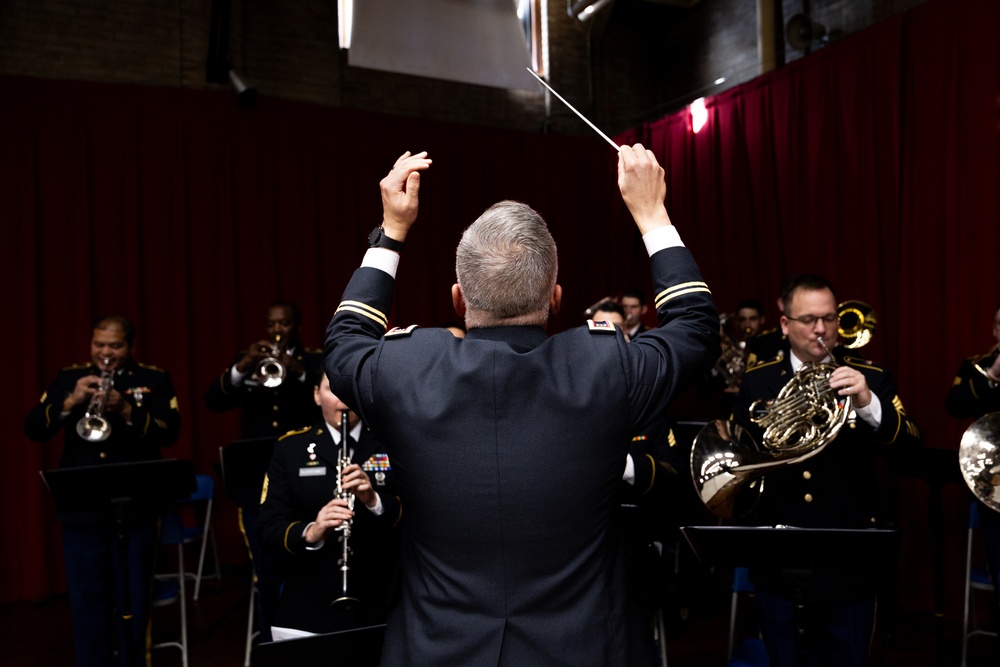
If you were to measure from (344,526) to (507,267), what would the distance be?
1820mm

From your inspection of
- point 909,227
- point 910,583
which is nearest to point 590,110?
point 909,227

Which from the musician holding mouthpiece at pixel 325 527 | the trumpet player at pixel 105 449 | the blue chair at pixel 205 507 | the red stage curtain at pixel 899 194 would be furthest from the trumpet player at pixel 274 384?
the red stage curtain at pixel 899 194

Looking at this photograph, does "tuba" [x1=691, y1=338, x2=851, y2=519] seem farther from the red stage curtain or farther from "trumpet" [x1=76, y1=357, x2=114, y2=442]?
"trumpet" [x1=76, y1=357, x2=114, y2=442]

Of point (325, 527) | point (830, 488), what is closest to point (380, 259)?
point (325, 527)

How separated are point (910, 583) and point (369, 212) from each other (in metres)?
5.81

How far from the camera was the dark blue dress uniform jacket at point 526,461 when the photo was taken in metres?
1.57

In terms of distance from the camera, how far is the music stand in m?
4.72

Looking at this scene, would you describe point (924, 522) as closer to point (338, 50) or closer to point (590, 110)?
point (590, 110)

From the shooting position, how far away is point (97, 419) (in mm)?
4641

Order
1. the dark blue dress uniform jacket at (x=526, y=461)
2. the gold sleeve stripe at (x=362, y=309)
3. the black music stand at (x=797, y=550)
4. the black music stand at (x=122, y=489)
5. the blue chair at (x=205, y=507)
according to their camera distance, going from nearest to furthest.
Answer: the dark blue dress uniform jacket at (x=526, y=461) < the gold sleeve stripe at (x=362, y=309) < the black music stand at (x=797, y=550) < the black music stand at (x=122, y=489) < the blue chair at (x=205, y=507)

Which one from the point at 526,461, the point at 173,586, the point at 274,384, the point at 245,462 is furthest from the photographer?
the point at 274,384

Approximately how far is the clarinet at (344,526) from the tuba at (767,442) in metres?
1.32

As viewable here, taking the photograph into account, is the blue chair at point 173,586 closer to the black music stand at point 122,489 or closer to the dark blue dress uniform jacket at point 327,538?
the black music stand at point 122,489

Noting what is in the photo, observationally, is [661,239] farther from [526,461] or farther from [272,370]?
[272,370]
